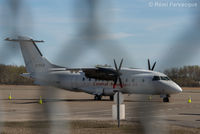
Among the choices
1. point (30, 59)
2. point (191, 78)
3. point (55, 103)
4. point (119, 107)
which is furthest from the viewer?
point (119, 107)

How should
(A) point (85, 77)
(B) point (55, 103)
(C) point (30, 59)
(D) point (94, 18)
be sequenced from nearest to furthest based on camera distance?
(D) point (94, 18), (B) point (55, 103), (C) point (30, 59), (A) point (85, 77)

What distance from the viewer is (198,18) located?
108 inches

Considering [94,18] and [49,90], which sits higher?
[94,18]

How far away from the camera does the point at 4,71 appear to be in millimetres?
4312

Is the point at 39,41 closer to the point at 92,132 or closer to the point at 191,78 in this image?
the point at 191,78

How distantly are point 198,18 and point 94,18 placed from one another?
0.83 meters

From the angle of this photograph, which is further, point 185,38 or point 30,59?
point 30,59

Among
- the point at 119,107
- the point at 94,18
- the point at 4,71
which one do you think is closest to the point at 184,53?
the point at 94,18

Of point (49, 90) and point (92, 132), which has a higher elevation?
point (49, 90)

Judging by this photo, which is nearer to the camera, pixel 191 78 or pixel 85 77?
pixel 191 78

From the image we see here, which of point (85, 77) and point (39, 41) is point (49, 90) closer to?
point (39, 41)

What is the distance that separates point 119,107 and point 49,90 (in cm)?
724

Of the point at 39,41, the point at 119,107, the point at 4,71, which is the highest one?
the point at 39,41

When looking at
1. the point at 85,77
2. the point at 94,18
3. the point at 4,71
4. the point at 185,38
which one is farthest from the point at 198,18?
the point at 85,77
